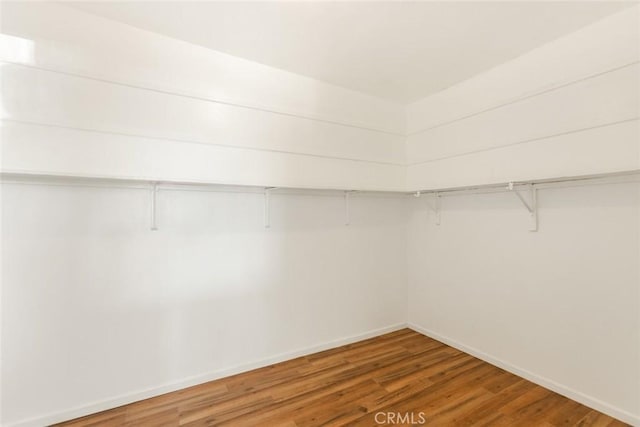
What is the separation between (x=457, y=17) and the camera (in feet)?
6.19

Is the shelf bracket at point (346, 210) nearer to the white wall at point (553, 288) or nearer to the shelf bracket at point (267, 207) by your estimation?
the shelf bracket at point (267, 207)

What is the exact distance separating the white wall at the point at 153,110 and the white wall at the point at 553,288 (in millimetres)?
1249

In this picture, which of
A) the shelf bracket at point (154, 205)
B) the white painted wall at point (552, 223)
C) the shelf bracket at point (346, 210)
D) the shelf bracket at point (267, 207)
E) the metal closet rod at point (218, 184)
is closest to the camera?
the metal closet rod at point (218, 184)

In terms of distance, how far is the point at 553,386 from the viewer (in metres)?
2.08

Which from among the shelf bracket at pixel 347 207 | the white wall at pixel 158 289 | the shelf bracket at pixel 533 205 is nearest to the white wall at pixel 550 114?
the shelf bracket at pixel 533 205

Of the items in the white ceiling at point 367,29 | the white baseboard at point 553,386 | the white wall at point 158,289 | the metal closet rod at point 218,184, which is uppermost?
the white ceiling at point 367,29

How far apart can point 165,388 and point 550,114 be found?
3.37m

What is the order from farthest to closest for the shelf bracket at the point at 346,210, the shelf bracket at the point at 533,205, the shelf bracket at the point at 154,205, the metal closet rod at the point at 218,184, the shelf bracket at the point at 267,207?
the shelf bracket at the point at 346,210 < the shelf bracket at the point at 267,207 < the shelf bracket at the point at 533,205 < the shelf bracket at the point at 154,205 < the metal closet rod at the point at 218,184

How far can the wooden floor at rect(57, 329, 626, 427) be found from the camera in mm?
1792

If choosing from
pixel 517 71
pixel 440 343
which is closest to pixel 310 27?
pixel 517 71

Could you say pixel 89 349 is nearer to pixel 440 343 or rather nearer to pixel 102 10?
pixel 102 10

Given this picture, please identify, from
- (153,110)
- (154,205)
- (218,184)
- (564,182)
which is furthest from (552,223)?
(153,110)

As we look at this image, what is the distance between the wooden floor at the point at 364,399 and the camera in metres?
1.79

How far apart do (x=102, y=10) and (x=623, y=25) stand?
3231 mm
